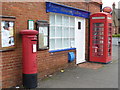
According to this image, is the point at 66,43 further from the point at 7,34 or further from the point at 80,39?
the point at 7,34

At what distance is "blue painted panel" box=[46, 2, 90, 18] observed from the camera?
6546 mm

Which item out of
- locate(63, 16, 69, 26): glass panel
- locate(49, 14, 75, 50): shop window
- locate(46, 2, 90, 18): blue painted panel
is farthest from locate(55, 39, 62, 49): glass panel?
locate(46, 2, 90, 18): blue painted panel

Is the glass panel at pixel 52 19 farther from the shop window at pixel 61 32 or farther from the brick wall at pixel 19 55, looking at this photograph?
the brick wall at pixel 19 55

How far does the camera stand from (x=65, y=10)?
7508 millimetres

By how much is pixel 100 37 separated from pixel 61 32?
9.37ft

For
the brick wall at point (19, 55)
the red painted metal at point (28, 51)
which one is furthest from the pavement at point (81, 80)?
the red painted metal at point (28, 51)

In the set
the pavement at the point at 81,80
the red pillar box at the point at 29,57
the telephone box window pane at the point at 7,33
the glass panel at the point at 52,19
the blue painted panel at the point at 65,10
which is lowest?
the pavement at the point at 81,80

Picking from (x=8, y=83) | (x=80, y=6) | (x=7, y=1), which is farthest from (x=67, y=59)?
(x=7, y=1)

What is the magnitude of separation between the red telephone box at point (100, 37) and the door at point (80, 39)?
1.74 feet

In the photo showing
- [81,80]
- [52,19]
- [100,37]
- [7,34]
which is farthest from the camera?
[100,37]

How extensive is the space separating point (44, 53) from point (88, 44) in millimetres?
4134

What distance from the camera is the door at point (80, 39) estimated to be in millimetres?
8797

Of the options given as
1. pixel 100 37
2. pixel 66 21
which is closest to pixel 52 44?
pixel 66 21

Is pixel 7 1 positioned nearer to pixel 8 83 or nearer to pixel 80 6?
pixel 8 83
